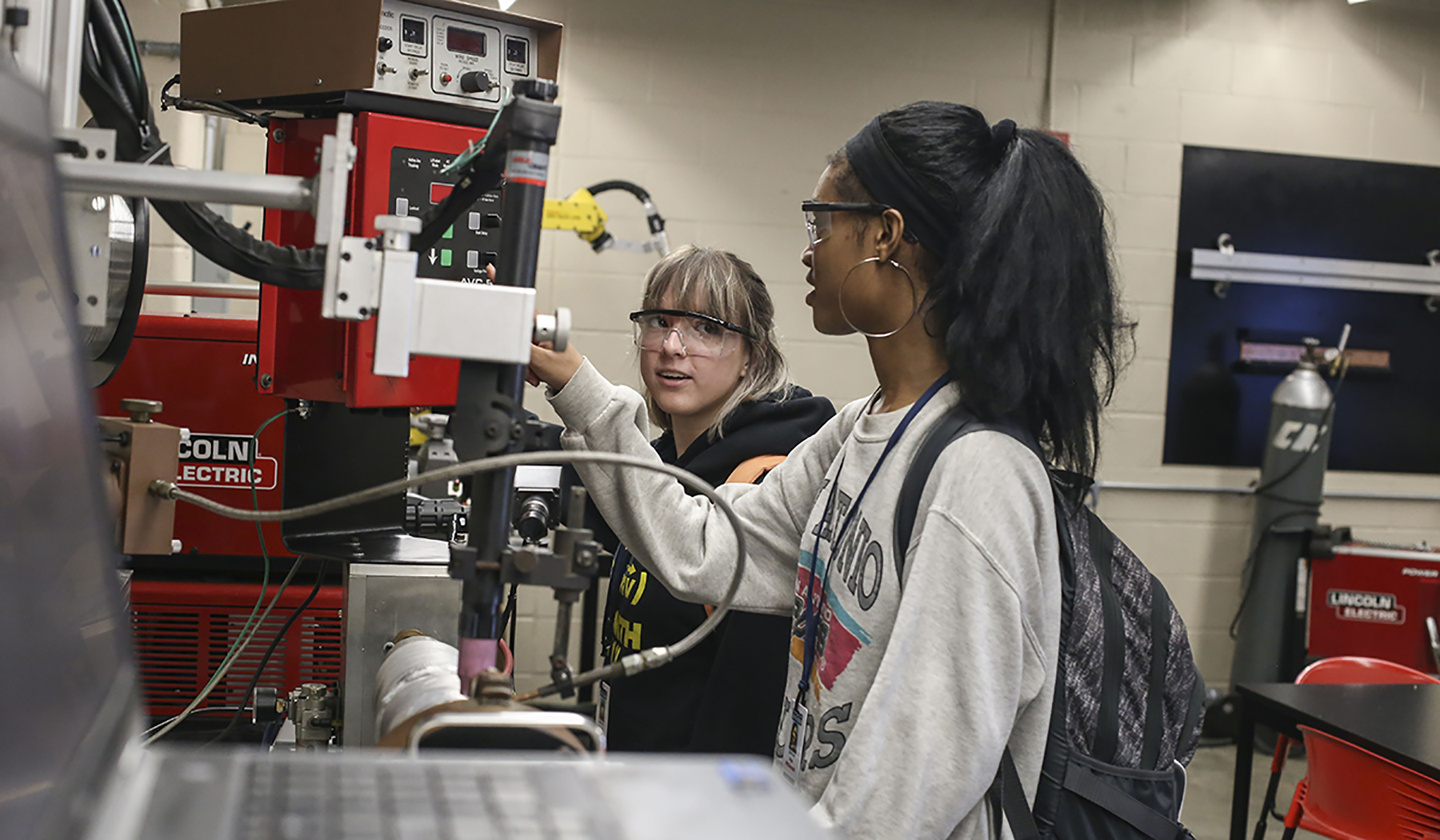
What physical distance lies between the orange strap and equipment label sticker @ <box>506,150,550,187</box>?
0.94 metres

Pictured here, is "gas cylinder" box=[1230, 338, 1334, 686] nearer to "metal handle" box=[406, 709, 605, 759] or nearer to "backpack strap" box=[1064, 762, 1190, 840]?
"backpack strap" box=[1064, 762, 1190, 840]

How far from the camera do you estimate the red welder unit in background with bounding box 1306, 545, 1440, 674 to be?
3.95 m

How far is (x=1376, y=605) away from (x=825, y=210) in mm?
3707

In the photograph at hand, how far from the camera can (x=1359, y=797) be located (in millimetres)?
2168

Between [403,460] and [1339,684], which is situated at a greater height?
[403,460]

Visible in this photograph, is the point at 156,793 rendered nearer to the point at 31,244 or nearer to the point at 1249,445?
the point at 31,244

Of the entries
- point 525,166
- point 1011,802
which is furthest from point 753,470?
point 525,166

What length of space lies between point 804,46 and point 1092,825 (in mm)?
3465

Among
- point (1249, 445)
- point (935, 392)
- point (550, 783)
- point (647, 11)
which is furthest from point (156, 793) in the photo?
point (1249, 445)

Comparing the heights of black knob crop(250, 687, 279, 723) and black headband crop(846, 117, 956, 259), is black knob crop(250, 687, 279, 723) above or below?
below

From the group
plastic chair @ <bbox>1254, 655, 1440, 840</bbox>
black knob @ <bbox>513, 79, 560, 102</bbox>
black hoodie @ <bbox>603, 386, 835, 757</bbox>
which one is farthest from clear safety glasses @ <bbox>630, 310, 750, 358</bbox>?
plastic chair @ <bbox>1254, 655, 1440, 840</bbox>

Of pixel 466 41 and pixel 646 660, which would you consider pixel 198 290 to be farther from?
pixel 646 660

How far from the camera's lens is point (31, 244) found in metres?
0.53

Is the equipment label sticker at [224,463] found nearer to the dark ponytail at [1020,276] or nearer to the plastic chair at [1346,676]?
the dark ponytail at [1020,276]
